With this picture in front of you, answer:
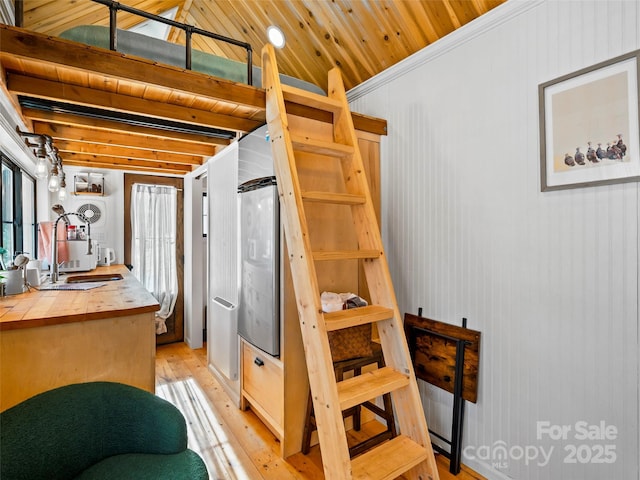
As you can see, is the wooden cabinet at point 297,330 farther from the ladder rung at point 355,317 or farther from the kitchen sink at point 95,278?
the kitchen sink at point 95,278

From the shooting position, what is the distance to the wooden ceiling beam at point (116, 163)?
351cm

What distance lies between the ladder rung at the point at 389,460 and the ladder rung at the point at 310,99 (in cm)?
182

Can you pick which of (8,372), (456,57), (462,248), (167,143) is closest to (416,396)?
(462,248)

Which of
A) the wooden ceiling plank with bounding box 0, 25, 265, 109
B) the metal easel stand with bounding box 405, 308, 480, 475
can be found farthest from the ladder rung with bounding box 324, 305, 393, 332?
the wooden ceiling plank with bounding box 0, 25, 265, 109

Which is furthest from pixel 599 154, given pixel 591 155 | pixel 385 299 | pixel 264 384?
pixel 264 384

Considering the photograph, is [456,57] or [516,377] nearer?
[516,377]

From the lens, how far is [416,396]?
1.64 meters

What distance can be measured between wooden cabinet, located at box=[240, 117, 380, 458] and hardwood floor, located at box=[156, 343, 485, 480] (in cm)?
10

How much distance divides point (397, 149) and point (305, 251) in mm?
1240

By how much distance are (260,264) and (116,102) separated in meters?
1.24

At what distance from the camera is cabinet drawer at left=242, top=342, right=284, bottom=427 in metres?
2.20

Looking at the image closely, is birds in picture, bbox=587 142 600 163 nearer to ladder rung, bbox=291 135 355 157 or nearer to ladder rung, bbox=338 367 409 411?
ladder rung, bbox=291 135 355 157

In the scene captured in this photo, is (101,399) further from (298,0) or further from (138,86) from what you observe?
(298,0)

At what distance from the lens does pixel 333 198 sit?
1.75 meters
